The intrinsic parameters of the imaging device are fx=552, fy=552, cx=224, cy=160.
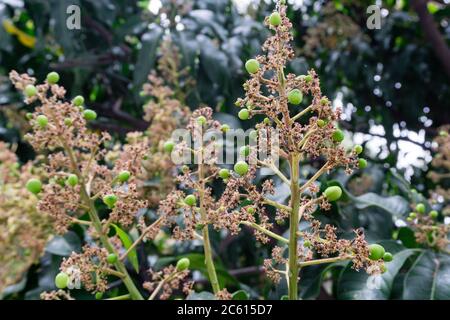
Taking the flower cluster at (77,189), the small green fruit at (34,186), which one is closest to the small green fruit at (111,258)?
the flower cluster at (77,189)

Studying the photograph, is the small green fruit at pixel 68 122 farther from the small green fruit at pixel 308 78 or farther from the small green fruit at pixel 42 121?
the small green fruit at pixel 308 78

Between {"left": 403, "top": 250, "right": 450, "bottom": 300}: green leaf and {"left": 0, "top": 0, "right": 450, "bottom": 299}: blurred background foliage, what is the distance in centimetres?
16

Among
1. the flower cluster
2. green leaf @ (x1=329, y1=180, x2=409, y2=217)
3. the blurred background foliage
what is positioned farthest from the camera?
the blurred background foliage

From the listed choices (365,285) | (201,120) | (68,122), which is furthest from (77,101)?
(365,285)

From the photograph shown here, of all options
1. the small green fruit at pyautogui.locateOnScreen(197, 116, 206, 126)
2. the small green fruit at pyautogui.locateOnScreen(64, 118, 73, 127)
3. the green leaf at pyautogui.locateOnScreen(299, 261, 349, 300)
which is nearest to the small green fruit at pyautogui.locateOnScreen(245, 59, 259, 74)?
the small green fruit at pyautogui.locateOnScreen(197, 116, 206, 126)

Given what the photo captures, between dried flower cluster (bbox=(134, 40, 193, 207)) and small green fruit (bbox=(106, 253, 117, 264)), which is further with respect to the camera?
dried flower cluster (bbox=(134, 40, 193, 207))

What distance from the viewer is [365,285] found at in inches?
31.4

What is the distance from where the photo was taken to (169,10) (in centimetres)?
141

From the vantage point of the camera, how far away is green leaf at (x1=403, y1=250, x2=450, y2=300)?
2.62 ft

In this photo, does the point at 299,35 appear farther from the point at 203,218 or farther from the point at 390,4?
the point at 203,218

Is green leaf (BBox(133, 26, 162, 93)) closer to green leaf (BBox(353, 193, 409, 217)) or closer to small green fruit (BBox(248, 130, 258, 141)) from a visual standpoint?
green leaf (BBox(353, 193, 409, 217))

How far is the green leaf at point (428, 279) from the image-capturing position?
80 centimetres

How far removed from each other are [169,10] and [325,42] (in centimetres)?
52

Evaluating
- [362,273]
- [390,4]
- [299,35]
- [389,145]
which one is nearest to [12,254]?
[362,273]
